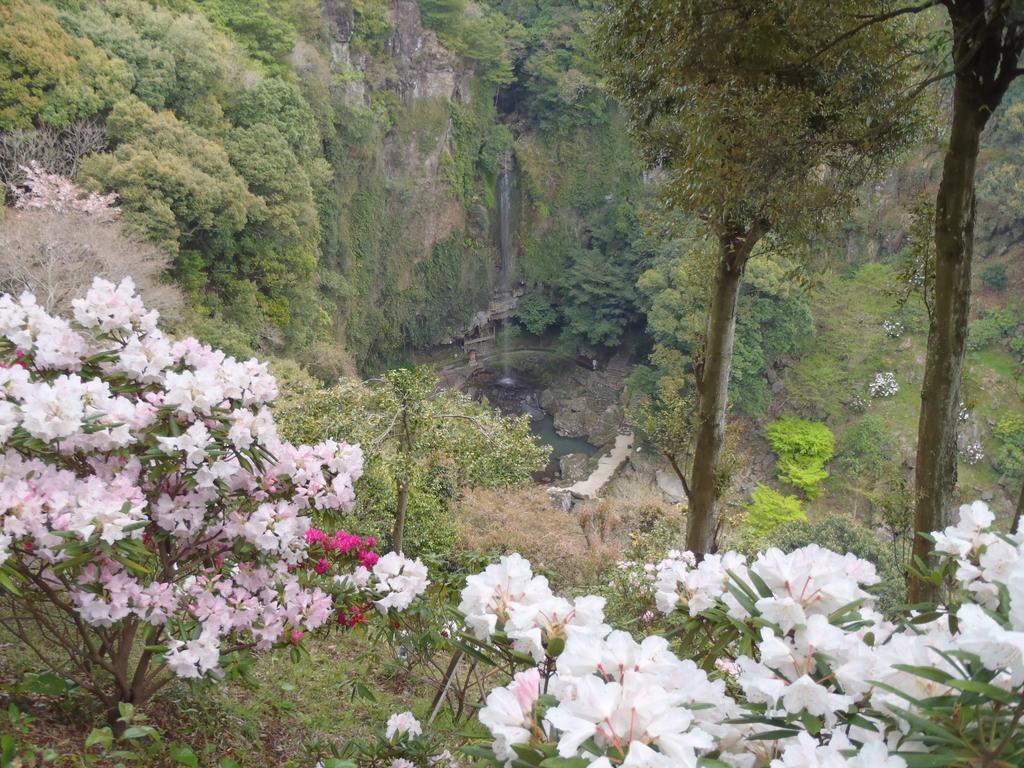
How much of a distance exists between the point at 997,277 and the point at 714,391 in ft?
56.7

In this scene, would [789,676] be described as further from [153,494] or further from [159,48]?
[159,48]

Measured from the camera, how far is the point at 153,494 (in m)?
1.70

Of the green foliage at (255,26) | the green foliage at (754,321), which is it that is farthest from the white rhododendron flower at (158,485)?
the green foliage at (255,26)

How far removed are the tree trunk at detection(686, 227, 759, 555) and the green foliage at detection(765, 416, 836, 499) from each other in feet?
39.0

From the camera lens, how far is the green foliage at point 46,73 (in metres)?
9.10

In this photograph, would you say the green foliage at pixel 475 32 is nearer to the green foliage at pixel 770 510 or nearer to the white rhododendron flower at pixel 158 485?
the green foliage at pixel 770 510

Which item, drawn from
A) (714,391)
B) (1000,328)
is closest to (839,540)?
(714,391)

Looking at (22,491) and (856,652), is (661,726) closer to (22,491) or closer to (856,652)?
(856,652)

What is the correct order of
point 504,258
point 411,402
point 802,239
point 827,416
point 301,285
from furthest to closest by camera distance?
point 504,258
point 827,416
point 301,285
point 411,402
point 802,239

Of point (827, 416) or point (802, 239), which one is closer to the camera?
point (802, 239)

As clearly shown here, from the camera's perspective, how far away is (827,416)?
16172 mm

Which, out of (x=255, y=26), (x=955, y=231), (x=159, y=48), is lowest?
(x=955, y=231)

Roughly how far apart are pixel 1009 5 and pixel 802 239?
61.1 inches

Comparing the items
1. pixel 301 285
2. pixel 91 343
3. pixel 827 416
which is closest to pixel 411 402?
pixel 91 343
